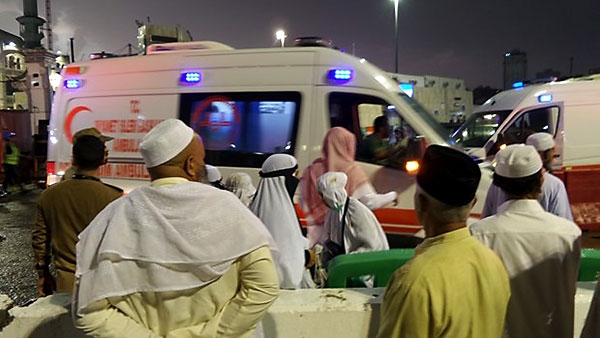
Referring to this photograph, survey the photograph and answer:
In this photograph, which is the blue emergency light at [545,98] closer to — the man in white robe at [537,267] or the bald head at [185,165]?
the man in white robe at [537,267]

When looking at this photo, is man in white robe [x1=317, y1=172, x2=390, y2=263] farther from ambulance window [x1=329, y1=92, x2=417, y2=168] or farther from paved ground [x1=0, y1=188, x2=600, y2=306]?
paved ground [x1=0, y1=188, x2=600, y2=306]

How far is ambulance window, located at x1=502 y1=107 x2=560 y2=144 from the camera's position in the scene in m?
8.52

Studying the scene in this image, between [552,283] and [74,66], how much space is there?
681 centimetres

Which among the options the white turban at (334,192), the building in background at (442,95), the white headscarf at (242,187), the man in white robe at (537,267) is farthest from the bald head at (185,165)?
the building in background at (442,95)

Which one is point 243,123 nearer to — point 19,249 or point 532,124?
point 19,249

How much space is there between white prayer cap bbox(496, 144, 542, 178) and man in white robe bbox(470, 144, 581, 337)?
0.21 meters

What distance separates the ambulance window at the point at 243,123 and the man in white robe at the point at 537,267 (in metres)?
3.84

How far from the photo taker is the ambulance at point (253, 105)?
5.81 m

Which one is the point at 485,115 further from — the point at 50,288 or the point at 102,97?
the point at 50,288

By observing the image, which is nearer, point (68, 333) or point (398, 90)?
point (68, 333)

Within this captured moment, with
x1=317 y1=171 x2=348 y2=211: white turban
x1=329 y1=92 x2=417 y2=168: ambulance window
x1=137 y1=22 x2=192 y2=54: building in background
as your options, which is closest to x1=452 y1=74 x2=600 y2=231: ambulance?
x1=329 y1=92 x2=417 y2=168: ambulance window

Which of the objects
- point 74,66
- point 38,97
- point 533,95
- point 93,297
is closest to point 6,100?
point 38,97

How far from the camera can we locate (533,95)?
9.13 metres

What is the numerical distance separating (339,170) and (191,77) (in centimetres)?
231
